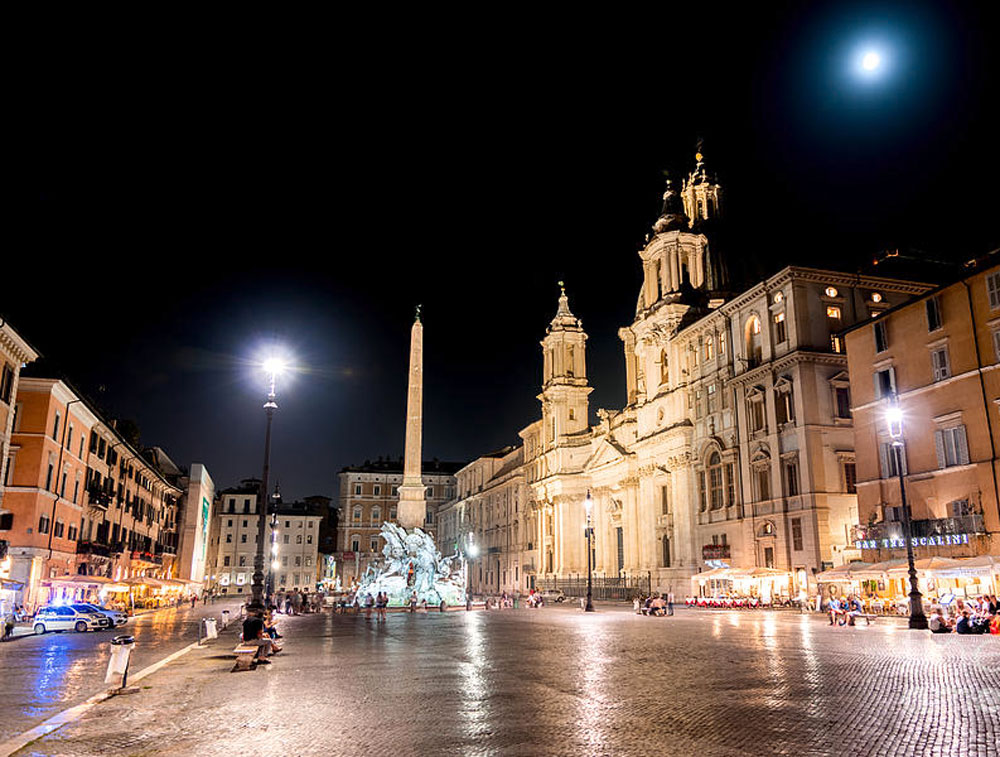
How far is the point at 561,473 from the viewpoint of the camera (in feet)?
269

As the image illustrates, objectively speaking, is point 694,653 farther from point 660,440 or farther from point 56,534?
point 660,440

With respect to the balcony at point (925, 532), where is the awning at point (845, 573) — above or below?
below

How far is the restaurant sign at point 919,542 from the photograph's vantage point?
32625mm

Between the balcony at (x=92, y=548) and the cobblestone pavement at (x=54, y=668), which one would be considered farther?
the balcony at (x=92, y=548)

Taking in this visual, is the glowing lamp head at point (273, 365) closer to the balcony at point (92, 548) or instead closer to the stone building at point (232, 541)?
the balcony at point (92, 548)

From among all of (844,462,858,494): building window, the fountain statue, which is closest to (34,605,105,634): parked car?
the fountain statue

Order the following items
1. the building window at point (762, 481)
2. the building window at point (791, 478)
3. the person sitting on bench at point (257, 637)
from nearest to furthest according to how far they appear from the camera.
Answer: the person sitting on bench at point (257, 637), the building window at point (791, 478), the building window at point (762, 481)

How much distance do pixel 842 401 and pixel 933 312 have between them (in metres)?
10.6

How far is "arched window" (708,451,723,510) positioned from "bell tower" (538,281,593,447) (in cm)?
3189

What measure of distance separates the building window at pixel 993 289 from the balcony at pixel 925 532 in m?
8.92

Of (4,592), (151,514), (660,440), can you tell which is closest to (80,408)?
(4,592)

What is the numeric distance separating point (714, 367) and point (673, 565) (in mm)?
15222

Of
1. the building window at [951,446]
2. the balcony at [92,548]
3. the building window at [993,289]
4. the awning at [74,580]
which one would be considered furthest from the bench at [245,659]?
the balcony at [92,548]

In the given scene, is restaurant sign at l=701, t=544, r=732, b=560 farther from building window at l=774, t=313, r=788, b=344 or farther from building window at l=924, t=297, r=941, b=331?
building window at l=924, t=297, r=941, b=331
